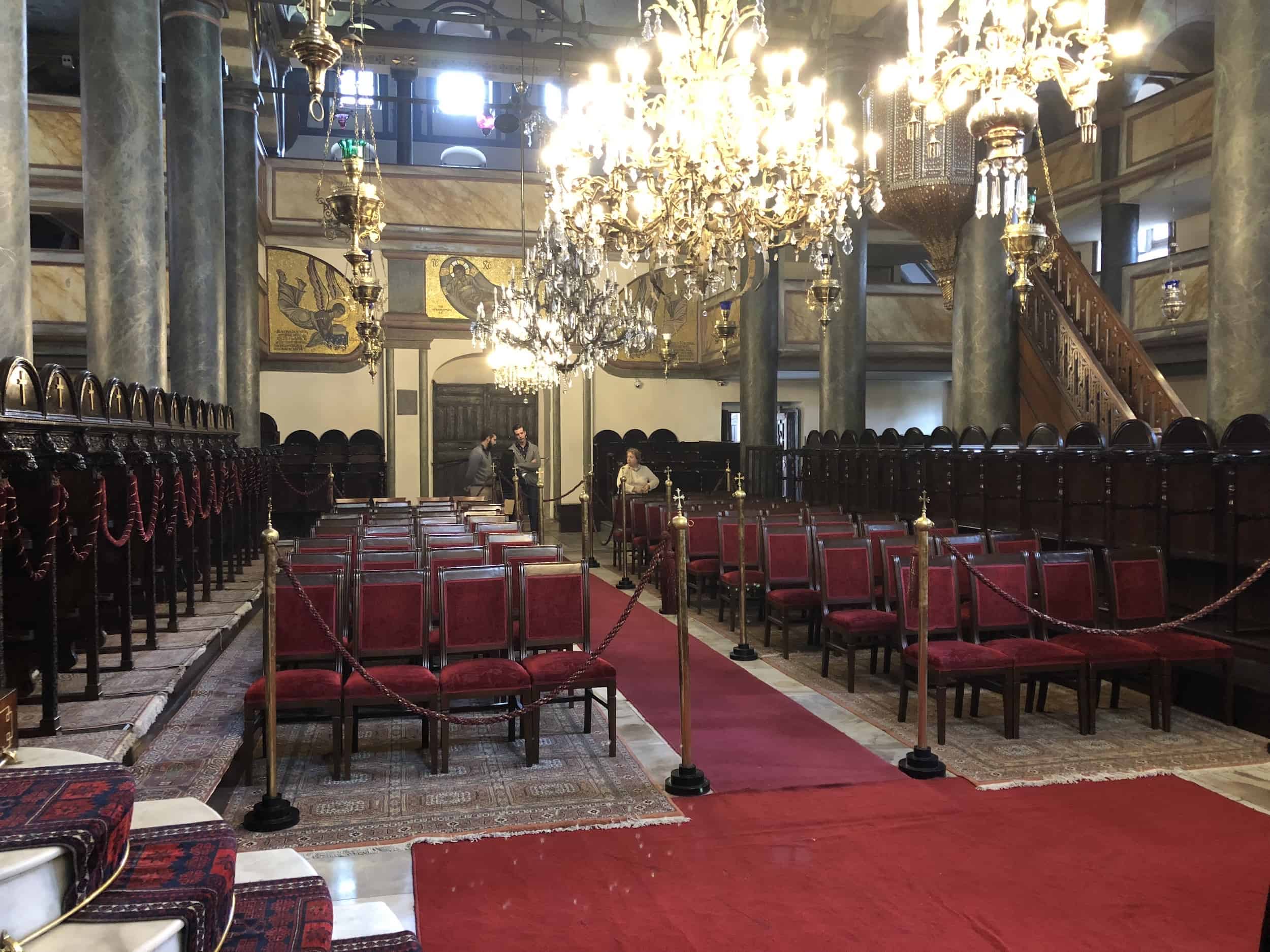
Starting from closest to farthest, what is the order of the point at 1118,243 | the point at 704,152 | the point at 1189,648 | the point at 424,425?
the point at 1189,648, the point at 704,152, the point at 1118,243, the point at 424,425

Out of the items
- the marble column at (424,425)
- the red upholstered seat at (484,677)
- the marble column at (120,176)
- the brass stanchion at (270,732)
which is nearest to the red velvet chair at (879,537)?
the red upholstered seat at (484,677)

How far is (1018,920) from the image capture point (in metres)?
2.95

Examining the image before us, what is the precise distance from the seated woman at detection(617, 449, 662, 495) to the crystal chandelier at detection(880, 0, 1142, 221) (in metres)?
7.26

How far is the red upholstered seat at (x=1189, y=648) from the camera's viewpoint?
4926 millimetres

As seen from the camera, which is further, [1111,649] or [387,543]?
[387,543]

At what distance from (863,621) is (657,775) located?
78.9 inches

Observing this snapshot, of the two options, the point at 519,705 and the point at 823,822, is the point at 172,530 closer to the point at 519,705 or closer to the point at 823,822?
the point at 519,705

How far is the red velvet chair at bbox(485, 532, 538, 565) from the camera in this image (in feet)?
20.0

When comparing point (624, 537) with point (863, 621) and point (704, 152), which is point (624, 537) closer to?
point (863, 621)

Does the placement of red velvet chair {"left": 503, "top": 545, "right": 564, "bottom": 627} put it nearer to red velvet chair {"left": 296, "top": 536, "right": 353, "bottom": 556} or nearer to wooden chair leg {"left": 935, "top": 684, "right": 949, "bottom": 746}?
red velvet chair {"left": 296, "top": 536, "right": 353, "bottom": 556}

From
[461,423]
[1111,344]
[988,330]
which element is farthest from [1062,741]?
[461,423]

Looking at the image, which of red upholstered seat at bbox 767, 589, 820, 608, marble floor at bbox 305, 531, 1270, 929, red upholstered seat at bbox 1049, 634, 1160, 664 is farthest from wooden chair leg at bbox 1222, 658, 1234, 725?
red upholstered seat at bbox 767, 589, 820, 608

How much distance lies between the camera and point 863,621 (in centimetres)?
575

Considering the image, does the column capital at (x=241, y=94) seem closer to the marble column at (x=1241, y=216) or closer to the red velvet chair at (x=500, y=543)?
the red velvet chair at (x=500, y=543)
